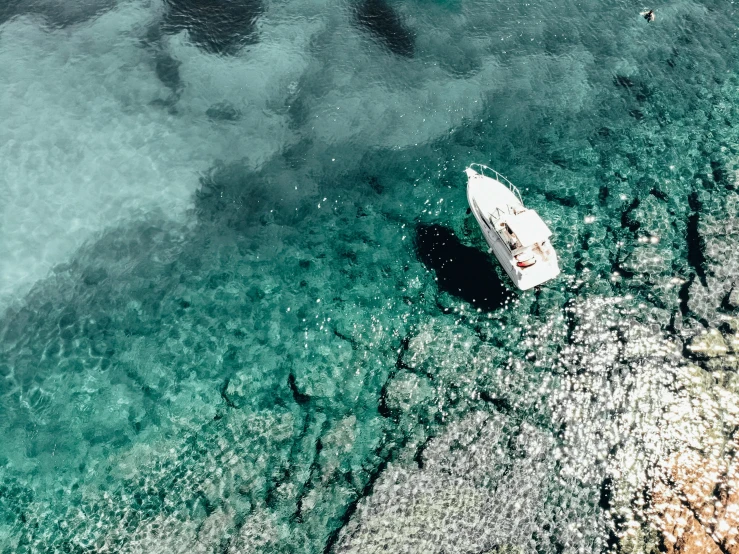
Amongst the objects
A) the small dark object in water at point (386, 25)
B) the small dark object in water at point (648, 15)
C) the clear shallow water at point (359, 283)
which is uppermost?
the small dark object in water at point (648, 15)

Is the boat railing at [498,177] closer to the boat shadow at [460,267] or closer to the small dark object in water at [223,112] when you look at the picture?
the boat shadow at [460,267]

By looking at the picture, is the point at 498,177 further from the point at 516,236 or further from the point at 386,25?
the point at 386,25

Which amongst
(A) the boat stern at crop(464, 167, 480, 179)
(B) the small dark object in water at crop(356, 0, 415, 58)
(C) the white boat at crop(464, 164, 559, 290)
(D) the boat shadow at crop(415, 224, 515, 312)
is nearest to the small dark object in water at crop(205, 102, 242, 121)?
(B) the small dark object in water at crop(356, 0, 415, 58)

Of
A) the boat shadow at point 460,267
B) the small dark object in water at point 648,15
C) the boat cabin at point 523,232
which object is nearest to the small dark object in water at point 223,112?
the boat shadow at point 460,267

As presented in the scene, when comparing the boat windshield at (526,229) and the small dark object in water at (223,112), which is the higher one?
the small dark object in water at (223,112)

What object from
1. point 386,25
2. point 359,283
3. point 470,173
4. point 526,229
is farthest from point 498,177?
point 386,25

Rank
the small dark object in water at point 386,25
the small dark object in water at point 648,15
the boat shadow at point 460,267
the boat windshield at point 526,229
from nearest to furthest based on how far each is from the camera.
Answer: the boat windshield at point 526,229 → the boat shadow at point 460,267 → the small dark object in water at point 386,25 → the small dark object in water at point 648,15
